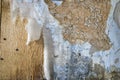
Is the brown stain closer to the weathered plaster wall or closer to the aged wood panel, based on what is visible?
the weathered plaster wall

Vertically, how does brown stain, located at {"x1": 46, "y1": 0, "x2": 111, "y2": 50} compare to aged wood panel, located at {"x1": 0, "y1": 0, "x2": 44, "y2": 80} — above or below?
above

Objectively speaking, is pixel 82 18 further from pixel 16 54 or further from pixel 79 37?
pixel 16 54

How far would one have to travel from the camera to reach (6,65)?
8.26 ft

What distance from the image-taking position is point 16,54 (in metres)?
2.52

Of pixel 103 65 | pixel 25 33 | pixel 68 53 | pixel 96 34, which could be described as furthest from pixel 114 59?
pixel 25 33

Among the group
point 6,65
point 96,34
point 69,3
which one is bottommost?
point 6,65

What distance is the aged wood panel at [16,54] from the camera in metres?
2.52

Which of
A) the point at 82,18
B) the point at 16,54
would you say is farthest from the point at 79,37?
the point at 16,54

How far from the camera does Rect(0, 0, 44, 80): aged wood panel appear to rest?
8.25 feet

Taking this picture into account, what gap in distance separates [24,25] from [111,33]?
3.10ft

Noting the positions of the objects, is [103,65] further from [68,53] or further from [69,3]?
[69,3]

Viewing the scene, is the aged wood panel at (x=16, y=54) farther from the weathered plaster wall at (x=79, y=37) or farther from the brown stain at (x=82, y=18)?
the brown stain at (x=82, y=18)

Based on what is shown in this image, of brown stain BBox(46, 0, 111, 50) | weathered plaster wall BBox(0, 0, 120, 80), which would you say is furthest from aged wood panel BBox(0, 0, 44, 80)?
brown stain BBox(46, 0, 111, 50)

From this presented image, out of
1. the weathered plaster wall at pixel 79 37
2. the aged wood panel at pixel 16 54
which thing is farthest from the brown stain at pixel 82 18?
the aged wood panel at pixel 16 54
